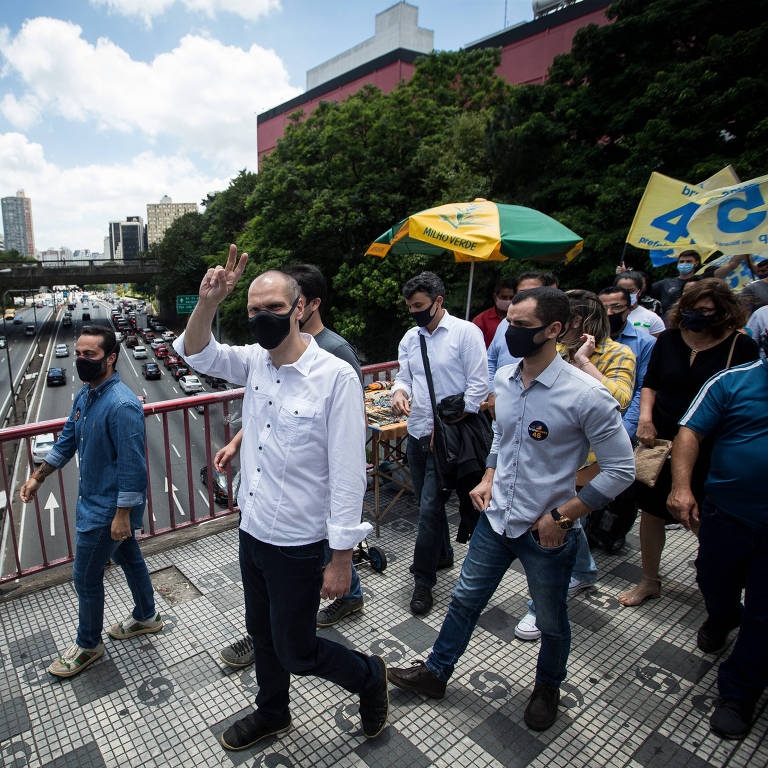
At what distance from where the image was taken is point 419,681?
2703 millimetres

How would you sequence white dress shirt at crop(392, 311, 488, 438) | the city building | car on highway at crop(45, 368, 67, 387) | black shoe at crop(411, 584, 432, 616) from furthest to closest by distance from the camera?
1. car on highway at crop(45, 368, 67, 387)
2. the city building
3. white dress shirt at crop(392, 311, 488, 438)
4. black shoe at crop(411, 584, 432, 616)

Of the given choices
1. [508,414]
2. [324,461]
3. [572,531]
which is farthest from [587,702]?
[324,461]

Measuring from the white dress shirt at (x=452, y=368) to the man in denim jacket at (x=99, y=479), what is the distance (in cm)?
177

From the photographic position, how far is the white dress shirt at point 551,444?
2.28 metres

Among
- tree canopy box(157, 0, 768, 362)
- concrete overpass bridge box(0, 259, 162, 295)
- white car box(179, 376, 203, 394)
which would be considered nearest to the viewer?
tree canopy box(157, 0, 768, 362)

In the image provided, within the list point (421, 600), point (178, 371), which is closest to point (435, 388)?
point (421, 600)

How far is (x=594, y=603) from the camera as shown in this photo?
357 cm

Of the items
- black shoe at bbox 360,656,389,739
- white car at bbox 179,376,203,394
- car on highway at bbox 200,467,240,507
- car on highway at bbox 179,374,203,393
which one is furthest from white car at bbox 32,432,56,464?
white car at bbox 179,376,203,394

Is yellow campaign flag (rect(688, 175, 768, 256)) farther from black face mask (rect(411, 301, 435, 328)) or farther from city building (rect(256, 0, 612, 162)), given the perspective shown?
city building (rect(256, 0, 612, 162))

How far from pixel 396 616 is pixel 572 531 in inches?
59.2

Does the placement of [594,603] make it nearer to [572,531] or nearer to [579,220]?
[572,531]

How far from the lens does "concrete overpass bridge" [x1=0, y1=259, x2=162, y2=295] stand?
1928 inches

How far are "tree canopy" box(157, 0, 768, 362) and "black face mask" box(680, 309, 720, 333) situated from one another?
1205cm

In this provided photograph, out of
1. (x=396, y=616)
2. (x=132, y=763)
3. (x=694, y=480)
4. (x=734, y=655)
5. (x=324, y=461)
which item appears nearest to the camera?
(x=324, y=461)
